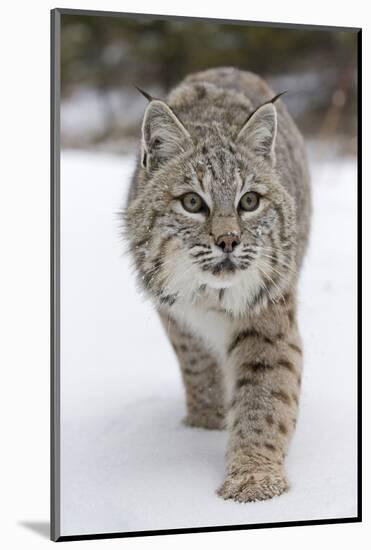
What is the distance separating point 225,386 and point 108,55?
6.70 feet

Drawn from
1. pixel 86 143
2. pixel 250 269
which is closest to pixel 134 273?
pixel 250 269

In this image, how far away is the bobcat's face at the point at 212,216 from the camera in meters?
4.34

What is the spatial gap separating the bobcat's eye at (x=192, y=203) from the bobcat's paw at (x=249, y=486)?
1143 mm

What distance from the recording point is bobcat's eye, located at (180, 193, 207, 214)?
14.4 ft

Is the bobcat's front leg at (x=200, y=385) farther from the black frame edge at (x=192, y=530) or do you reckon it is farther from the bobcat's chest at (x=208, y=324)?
the black frame edge at (x=192, y=530)

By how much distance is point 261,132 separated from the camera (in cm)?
461

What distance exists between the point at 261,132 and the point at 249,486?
1.49 m

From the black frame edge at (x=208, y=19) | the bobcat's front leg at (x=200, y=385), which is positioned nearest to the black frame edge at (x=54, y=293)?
the black frame edge at (x=208, y=19)

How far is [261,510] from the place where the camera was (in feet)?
15.5

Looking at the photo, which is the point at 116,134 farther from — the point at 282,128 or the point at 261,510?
the point at 261,510

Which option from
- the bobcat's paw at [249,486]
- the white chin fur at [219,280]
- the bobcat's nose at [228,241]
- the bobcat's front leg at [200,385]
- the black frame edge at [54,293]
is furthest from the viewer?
the bobcat's front leg at [200,385]

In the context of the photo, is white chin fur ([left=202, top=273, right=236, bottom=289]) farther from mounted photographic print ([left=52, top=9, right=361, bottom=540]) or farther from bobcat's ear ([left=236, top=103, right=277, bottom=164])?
bobcat's ear ([left=236, top=103, right=277, bottom=164])

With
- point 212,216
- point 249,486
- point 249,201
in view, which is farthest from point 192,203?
point 249,486

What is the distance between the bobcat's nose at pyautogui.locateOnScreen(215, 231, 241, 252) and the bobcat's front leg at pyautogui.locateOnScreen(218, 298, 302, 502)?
1.80ft
